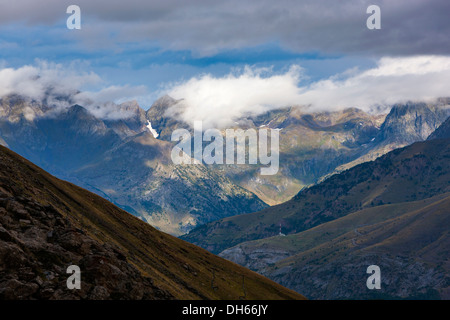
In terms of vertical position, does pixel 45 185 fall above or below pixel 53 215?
above
